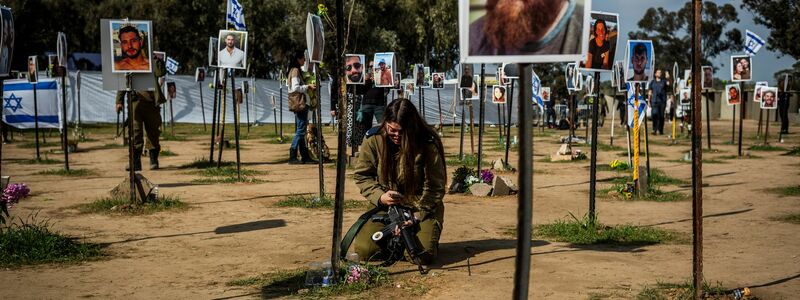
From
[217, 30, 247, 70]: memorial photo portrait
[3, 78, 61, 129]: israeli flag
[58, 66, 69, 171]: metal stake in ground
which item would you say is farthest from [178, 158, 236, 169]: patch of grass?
[3, 78, 61, 129]: israeli flag

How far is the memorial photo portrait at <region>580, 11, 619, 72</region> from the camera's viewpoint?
29.6ft

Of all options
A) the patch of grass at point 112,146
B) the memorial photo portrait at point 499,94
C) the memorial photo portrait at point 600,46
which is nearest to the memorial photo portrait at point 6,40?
the memorial photo portrait at point 600,46

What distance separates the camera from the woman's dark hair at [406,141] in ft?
22.3

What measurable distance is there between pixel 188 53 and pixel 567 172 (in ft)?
111

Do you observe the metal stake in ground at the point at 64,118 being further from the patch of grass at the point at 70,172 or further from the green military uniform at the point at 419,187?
the green military uniform at the point at 419,187

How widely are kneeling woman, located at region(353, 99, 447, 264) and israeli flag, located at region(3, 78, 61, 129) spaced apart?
1640 centimetres

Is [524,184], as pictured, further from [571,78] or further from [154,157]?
[571,78]

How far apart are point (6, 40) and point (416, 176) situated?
10.6ft

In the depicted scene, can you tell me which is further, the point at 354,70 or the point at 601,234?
the point at 354,70

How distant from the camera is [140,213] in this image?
981 cm

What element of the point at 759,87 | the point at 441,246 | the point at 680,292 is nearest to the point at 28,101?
the point at 441,246

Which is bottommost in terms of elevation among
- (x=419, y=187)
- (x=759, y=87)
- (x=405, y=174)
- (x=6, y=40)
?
(x=419, y=187)

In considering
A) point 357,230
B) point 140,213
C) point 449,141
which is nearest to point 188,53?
point 449,141

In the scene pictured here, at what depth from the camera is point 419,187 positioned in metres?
7.20
